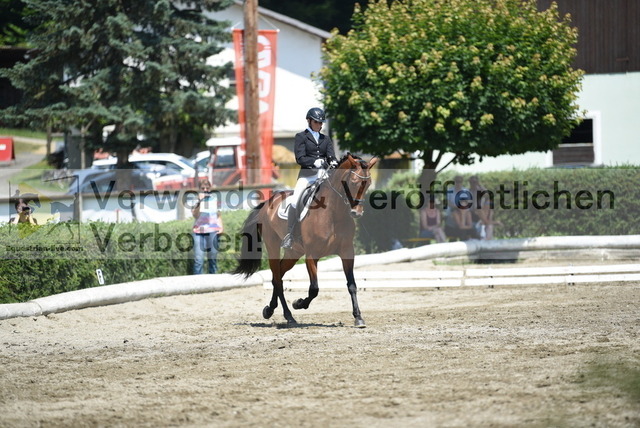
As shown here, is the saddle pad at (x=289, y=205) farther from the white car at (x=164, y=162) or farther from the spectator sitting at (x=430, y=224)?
the white car at (x=164, y=162)

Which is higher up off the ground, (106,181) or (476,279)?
(106,181)

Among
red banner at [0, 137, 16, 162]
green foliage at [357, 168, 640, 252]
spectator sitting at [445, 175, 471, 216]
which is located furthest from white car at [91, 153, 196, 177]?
spectator sitting at [445, 175, 471, 216]

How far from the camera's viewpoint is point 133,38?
32.8m

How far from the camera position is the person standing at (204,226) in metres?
17.0

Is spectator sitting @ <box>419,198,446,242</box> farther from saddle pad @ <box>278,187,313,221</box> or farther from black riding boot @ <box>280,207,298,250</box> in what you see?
black riding boot @ <box>280,207,298,250</box>

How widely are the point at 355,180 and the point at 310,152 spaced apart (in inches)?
47.3

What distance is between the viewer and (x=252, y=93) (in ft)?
76.5

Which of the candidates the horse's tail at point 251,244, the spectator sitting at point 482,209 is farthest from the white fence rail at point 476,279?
the spectator sitting at point 482,209

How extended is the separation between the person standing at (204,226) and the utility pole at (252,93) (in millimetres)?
6051

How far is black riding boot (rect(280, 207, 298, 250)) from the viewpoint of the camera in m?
12.6

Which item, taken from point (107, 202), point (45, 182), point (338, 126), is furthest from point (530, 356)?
point (45, 182)

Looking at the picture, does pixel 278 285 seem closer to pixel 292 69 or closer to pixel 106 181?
pixel 106 181

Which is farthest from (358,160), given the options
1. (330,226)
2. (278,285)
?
(278,285)

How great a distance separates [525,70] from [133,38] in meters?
16.6
